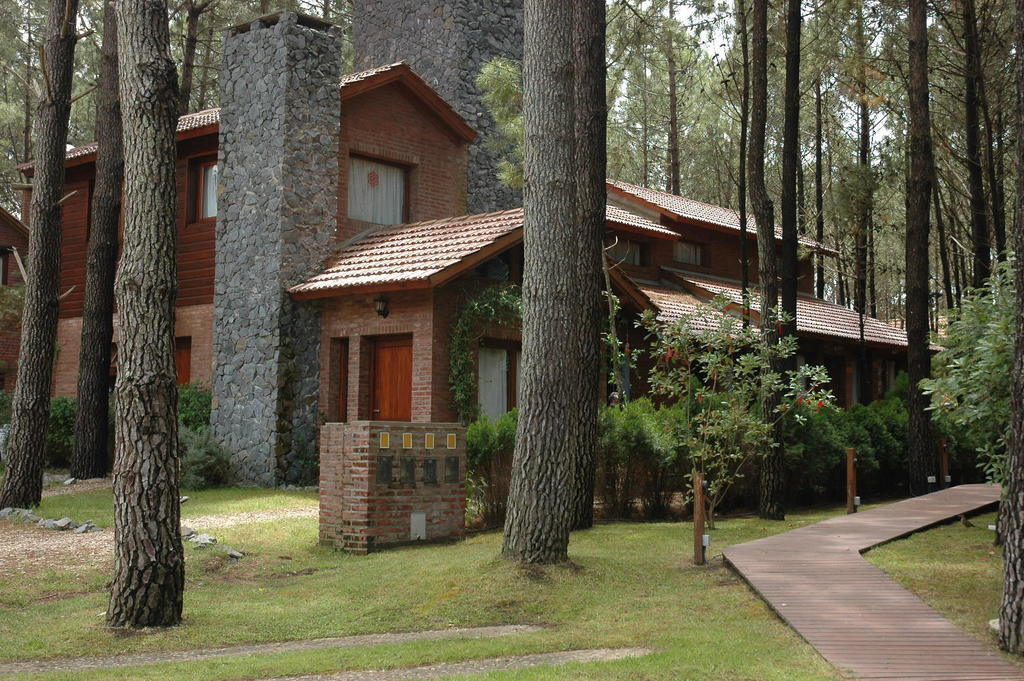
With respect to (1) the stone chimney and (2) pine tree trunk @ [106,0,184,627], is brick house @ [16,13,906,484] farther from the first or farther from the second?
(2) pine tree trunk @ [106,0,184,627]

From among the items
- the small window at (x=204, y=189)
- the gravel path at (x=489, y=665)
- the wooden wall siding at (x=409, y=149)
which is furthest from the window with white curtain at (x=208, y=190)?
the gravel path at (x=489, y=665)

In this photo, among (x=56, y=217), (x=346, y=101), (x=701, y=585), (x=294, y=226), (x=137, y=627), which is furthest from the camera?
(x=346, y=101)

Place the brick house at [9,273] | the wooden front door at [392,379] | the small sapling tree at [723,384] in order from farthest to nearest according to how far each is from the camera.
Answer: the brick house at [9,273]
the wooden front door at [392,379]
the small sapling tree at [723,384]

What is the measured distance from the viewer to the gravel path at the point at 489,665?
630 centimetres

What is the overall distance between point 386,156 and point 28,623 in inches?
521

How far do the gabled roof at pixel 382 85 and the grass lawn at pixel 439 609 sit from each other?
32.3 ft

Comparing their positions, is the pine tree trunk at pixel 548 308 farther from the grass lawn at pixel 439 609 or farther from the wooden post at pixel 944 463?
the wooden post at pixel 944 463

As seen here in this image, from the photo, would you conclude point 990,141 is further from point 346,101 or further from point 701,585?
point 701,585

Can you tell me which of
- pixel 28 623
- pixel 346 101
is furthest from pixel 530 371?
pixel 346 101

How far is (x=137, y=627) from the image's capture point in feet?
25.7

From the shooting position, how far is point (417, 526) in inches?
468

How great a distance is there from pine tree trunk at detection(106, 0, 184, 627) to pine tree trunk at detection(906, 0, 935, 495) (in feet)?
40.1

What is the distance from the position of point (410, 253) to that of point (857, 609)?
11288 millimetres

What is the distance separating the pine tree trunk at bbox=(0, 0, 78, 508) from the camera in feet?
45.5
